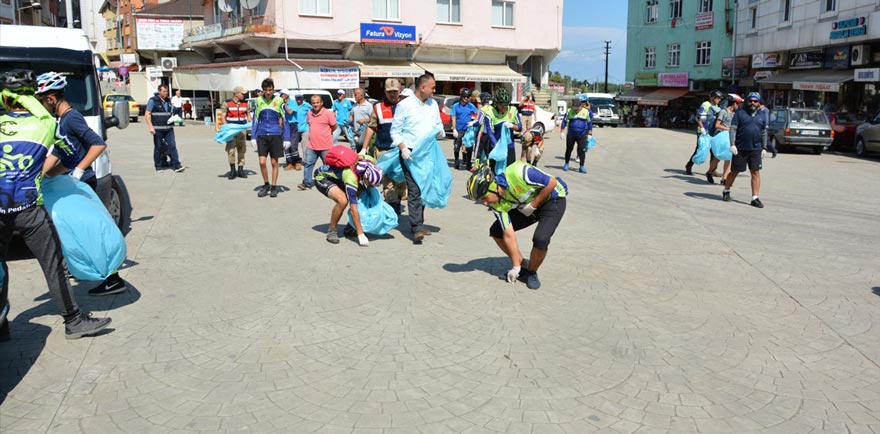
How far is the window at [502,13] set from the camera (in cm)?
4044

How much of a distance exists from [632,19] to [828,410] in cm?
5097

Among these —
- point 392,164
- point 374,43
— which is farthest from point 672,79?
point 392,164

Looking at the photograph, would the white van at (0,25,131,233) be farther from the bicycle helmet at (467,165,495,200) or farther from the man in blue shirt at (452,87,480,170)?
the man in blue shirt at (452,87,480,170)

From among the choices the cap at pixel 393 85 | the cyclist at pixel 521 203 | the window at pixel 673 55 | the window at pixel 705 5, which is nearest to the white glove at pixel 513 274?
the cyclist at pixel 521 203

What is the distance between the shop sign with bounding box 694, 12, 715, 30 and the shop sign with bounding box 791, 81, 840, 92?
40.2 feet

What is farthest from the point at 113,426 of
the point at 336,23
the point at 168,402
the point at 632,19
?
the point at 632,19

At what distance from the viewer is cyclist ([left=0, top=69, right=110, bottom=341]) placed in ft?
15.3

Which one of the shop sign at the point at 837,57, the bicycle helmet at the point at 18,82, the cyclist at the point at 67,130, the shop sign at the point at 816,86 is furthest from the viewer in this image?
the shop sign at the point at 837,57

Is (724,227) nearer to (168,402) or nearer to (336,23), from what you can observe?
(168,402)

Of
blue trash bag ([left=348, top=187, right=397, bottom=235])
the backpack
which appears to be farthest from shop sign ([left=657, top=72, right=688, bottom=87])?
the backpack

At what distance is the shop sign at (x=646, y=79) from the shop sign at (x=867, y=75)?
21651 mm

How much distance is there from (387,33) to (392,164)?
30248 millimetres

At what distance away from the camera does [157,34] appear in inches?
1909

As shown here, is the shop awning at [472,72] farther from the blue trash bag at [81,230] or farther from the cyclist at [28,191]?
the cyclist at [28,191]
